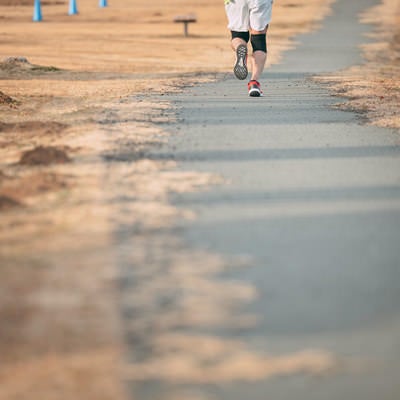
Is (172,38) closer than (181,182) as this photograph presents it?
No

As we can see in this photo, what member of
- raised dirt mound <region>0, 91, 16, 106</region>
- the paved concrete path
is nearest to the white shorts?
the paved concrete path

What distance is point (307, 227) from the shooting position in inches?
209

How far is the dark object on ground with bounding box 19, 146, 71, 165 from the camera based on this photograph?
7122 mm

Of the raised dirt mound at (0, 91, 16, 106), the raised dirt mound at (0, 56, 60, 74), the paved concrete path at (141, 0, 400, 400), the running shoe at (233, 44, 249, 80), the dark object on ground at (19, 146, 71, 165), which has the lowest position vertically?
the paved concrete path at (141, 0, 400, 400)

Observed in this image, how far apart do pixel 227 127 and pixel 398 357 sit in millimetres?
5783

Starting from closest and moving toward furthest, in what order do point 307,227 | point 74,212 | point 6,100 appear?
point 307,227 → point 74,212 → point 6,100

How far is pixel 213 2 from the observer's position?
44.4 metres

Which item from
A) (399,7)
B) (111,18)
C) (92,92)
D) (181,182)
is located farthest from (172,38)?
(181,182)

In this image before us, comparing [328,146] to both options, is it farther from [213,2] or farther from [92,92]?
[213,2]

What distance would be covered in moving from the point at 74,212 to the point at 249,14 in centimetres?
671

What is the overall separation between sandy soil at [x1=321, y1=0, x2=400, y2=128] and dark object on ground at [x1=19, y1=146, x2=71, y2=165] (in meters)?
3.67

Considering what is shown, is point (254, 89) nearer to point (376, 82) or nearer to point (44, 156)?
point (376, 82)

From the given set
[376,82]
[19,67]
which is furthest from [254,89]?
[19,67]

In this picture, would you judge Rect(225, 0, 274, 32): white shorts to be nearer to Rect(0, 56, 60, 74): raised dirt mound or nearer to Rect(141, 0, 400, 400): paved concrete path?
Rect(141, 0, 400, 400): paved concrete path
